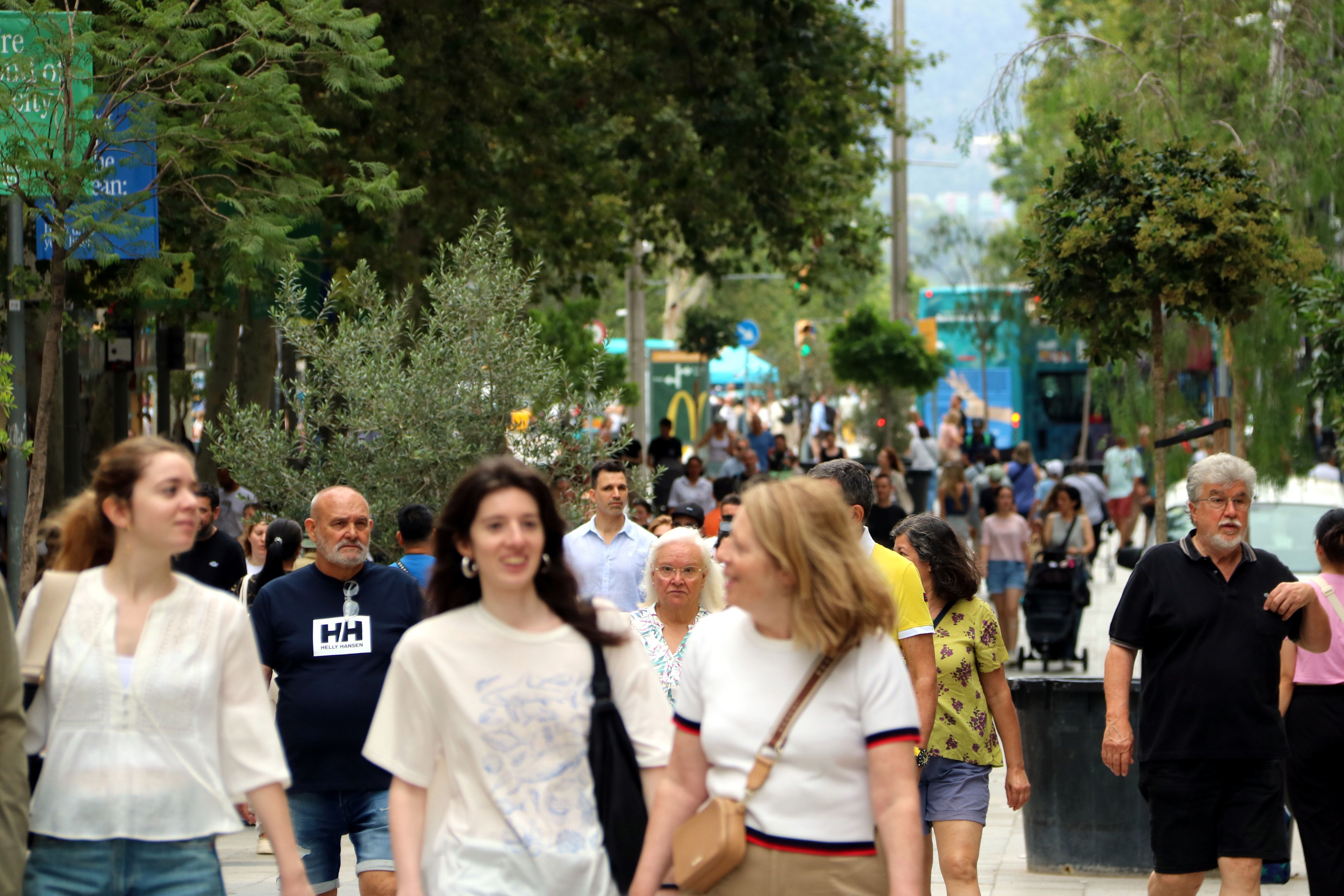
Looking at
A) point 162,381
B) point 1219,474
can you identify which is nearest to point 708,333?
point 162,381

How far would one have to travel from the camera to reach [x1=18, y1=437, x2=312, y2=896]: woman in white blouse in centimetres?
370

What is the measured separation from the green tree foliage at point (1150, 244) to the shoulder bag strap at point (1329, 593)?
339 centimetres

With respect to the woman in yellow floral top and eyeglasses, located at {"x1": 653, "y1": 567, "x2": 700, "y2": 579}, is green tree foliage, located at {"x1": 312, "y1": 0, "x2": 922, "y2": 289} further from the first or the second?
eyeglasses, located at {"x1": 653, "y1": 567, "x2": 700, "y2": 579}

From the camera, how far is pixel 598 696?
12.1 feet

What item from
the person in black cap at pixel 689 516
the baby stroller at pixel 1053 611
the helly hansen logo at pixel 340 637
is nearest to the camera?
the helly hansen logo at pixel 340 637

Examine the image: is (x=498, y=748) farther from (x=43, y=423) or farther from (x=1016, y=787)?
(x=43, y=423)

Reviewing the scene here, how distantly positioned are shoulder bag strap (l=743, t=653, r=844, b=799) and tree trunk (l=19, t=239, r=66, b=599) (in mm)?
5959

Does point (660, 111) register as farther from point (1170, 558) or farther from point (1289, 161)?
point (1170, 558)

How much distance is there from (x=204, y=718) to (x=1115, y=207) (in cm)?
720

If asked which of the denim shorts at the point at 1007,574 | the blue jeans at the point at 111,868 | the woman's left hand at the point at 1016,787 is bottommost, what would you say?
the woman's left hand at the point at 1016,787

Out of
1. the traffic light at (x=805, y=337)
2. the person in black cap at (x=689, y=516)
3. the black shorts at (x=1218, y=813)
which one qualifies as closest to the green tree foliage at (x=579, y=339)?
the traffic light at (x=805, y=337)

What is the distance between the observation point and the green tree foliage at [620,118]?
51.6 ft

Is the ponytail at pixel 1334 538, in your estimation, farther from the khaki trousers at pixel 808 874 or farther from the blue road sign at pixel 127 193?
the blue road sign at pixel 127 193

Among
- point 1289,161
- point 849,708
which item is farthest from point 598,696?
point 1289,161
